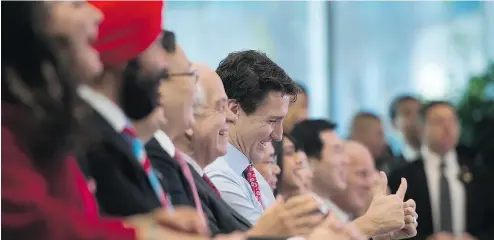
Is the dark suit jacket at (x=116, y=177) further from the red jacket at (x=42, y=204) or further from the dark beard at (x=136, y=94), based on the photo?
the red jacket at (x=42, y=204)

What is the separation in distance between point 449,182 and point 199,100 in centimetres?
394

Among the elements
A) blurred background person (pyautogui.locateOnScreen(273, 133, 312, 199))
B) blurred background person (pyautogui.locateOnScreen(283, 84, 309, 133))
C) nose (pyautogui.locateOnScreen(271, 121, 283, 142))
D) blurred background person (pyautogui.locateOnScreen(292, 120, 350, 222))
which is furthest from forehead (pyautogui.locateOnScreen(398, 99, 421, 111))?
nose (pyautogui.locateOnScreen(271, 121, 283, 142))

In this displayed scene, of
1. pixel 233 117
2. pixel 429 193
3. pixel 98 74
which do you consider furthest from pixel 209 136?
pixel 429 193

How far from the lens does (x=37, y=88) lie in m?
1.60

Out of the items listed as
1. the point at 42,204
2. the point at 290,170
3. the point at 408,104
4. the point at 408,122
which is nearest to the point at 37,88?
the point at 42,204

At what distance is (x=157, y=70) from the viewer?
1854 mm

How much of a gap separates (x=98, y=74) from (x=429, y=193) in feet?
13.0

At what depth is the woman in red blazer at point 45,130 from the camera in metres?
1.57

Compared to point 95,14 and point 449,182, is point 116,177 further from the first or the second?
point 449,182

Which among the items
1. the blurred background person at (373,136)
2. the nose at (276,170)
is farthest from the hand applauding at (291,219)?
the blurred background person at (373,136)

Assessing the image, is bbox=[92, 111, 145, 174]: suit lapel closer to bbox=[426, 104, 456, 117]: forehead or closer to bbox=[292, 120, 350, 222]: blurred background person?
bbox=[292, 120, 350, 222]: blurred background person

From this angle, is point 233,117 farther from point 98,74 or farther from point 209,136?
point 98,74

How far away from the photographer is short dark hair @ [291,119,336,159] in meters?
4.61

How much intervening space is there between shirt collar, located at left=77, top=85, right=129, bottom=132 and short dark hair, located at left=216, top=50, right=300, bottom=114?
1277 mm
